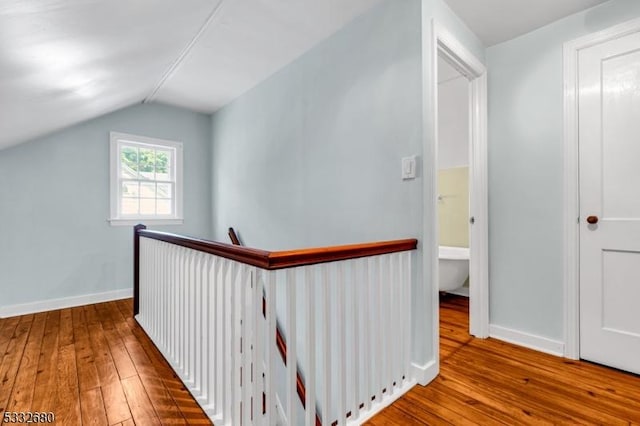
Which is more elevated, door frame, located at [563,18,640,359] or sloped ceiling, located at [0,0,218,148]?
sloped ceiling, located at [0,0,218,148]

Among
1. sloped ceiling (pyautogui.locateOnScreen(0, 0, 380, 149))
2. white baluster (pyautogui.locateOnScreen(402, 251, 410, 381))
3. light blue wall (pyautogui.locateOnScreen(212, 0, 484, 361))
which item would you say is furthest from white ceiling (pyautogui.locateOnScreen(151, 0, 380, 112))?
white baluster (pyautogui.locateOnScreen(402, 251, 410, 381))

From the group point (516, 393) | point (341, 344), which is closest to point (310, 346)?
point (341, 344)

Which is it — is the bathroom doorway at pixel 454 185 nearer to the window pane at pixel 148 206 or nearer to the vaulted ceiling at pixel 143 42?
the vaulted ceiling at pixel 143 42

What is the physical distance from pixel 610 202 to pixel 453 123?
78.7 inches

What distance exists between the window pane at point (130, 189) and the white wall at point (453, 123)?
3.79 meters

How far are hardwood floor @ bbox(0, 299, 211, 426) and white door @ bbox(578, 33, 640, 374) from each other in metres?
2.37

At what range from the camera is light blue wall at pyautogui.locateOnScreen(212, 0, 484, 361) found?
178 centimetres

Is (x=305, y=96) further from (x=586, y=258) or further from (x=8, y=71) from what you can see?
(x=586, y=258)

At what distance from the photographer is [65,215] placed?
3271mm

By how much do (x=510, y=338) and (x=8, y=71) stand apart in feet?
11.3

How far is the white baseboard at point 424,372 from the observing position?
5.55 ft

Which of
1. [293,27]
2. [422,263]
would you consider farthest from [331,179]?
[293,27]

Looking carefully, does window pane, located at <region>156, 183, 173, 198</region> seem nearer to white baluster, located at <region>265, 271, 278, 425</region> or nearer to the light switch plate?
the light switch plate

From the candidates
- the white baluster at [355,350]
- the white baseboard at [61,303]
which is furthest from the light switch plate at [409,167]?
the white baseboard at [61,303]
